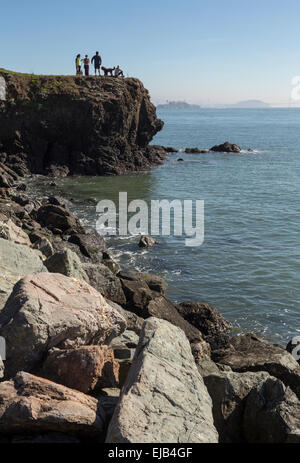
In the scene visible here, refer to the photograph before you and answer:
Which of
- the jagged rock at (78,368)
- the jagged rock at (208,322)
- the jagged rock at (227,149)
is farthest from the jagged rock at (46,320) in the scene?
the jagged rock at (227,149)

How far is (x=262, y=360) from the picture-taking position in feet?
40.2

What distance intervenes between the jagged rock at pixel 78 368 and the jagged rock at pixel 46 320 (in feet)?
0.93

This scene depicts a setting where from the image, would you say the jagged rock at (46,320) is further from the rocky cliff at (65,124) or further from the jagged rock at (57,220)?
the rocky cliff at (65,124)

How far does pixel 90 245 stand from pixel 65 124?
3319cm

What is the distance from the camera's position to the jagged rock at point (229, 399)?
28.6 ft

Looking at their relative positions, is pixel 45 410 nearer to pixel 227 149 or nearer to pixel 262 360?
pixel 262 360

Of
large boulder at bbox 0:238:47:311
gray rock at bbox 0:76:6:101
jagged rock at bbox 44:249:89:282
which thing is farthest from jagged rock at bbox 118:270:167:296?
gray rock at bbox 0:76:6:101

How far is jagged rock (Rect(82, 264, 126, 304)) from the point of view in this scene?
1581cm

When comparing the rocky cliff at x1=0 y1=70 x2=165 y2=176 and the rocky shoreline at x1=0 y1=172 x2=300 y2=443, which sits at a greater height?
Answer: the rocky cliff at x1=0 y1=70 x2=165 y2=176

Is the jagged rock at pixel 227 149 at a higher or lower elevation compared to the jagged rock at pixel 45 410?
higher

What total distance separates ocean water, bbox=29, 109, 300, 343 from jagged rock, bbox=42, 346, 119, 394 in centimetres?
1094

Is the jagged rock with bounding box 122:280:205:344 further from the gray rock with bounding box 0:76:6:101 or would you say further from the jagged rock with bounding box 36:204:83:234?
the gray rock with bounding box 0:76:6:101

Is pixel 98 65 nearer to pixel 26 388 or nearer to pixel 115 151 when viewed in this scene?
pixel 115 151

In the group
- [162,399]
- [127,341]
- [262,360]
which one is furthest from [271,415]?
[127,341]
